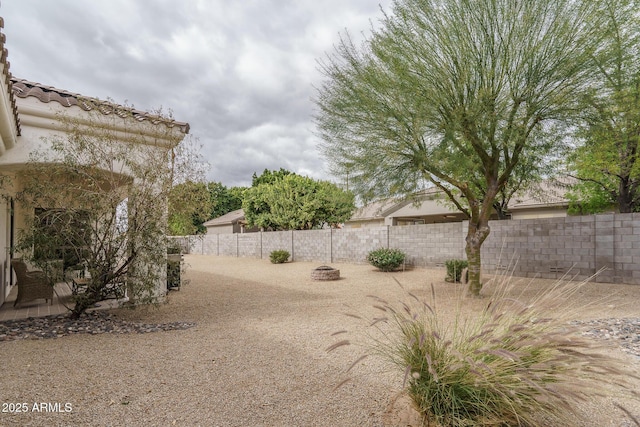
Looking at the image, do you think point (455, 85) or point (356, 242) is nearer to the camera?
point (455, 85)

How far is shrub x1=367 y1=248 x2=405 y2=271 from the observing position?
14.7m

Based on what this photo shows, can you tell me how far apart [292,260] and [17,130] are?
52.7 feet

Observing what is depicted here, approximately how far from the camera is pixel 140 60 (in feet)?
30.2

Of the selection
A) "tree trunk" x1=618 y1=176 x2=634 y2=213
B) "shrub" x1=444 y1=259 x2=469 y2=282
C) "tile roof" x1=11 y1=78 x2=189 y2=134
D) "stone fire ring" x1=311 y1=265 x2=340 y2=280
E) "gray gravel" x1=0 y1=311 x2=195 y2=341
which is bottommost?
"stone fire ring" x1=311 y1=265 x2=340 y2=280

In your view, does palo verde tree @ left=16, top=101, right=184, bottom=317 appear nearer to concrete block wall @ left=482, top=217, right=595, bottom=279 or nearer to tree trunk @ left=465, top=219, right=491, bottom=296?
tree trunk @ left=465, top=219, right=491, bottom=296

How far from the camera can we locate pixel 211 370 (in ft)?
14.1

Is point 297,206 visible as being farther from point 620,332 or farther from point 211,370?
point 211,370

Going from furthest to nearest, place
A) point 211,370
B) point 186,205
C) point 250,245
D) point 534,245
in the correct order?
point 250,245 < point 534,245 < point 186,205 < point 211,370

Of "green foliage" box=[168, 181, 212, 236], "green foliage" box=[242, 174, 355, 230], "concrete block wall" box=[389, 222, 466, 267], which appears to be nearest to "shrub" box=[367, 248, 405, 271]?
"concrete block wall" box=[389, 222, 466, 267]

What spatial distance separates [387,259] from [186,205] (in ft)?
31.9

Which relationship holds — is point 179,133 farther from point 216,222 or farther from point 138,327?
point 216,222

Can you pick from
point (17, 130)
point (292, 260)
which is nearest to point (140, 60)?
point (17, 130)

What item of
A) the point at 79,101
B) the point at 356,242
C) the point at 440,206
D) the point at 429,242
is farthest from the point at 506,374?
the point at 440,206

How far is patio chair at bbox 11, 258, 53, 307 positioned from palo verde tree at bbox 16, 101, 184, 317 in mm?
1253
